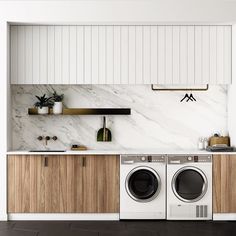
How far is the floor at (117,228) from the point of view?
187 inches

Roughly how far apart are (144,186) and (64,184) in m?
0.99

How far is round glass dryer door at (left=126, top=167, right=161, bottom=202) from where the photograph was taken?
5.27 m

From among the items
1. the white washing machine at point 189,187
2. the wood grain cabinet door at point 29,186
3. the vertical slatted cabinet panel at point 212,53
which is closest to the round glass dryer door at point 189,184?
the white washing machine at point 189,187

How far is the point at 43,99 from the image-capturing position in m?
5.75

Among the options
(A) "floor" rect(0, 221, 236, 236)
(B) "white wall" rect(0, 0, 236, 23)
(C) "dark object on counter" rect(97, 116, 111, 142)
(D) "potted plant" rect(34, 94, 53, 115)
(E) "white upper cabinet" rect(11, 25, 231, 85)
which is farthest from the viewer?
(C) "dark object on counter" rect(97, 116, 111, 142)

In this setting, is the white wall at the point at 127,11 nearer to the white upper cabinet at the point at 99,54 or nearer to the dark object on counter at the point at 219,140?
the white upper cabinet at the point at 99,54

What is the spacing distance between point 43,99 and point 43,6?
1.21 meters

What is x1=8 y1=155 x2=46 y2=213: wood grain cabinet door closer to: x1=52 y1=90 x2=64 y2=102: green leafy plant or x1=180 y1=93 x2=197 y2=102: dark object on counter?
x1=52 y1=90 x2=64 y2=102: green leafy plant

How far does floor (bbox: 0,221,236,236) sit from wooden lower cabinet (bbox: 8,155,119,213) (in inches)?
8.1

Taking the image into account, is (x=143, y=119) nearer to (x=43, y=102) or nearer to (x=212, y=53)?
(x=212, y=53)

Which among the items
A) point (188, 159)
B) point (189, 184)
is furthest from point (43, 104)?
point (189, 184)

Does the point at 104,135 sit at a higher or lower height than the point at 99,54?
lower

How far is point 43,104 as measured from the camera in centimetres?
575

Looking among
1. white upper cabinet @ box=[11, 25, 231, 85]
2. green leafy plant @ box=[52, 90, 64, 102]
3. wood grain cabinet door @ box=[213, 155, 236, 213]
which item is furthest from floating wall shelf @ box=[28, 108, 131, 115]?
wood grain cabinet door @ box=[213, 155, 236, 213]
